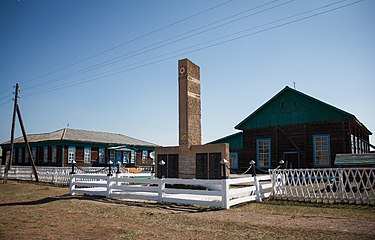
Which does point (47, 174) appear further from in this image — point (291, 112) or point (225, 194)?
point (291, 112)

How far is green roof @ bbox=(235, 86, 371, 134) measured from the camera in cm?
2394

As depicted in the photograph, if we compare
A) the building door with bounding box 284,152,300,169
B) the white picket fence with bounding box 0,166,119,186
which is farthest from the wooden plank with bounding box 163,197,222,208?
the building door with bounding box 284,152,300,169

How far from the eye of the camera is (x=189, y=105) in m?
18.8

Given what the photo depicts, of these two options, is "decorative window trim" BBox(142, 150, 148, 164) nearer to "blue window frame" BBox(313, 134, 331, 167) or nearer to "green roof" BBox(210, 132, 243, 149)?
"green roof" BBox(210, 132, 243, 149)

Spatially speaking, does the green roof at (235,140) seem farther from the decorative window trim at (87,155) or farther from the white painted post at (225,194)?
the white painted post at (225,194)

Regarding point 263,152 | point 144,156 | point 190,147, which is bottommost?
point 144,156

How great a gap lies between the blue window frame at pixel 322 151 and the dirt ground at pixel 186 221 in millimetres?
12938

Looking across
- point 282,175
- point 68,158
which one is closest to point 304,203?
point 282,175

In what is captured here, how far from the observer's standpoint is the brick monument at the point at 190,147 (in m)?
17.7

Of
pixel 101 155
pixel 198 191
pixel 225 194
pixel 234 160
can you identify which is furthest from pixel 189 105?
pixel 101 155

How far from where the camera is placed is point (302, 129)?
2497cm

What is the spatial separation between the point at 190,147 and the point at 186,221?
31.2 feet

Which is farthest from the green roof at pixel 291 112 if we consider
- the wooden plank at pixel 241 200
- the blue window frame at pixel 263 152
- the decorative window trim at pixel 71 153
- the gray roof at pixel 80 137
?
the decorative window trim at pixel 71 153

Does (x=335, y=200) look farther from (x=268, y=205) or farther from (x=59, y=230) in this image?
(x=59, y=230)
